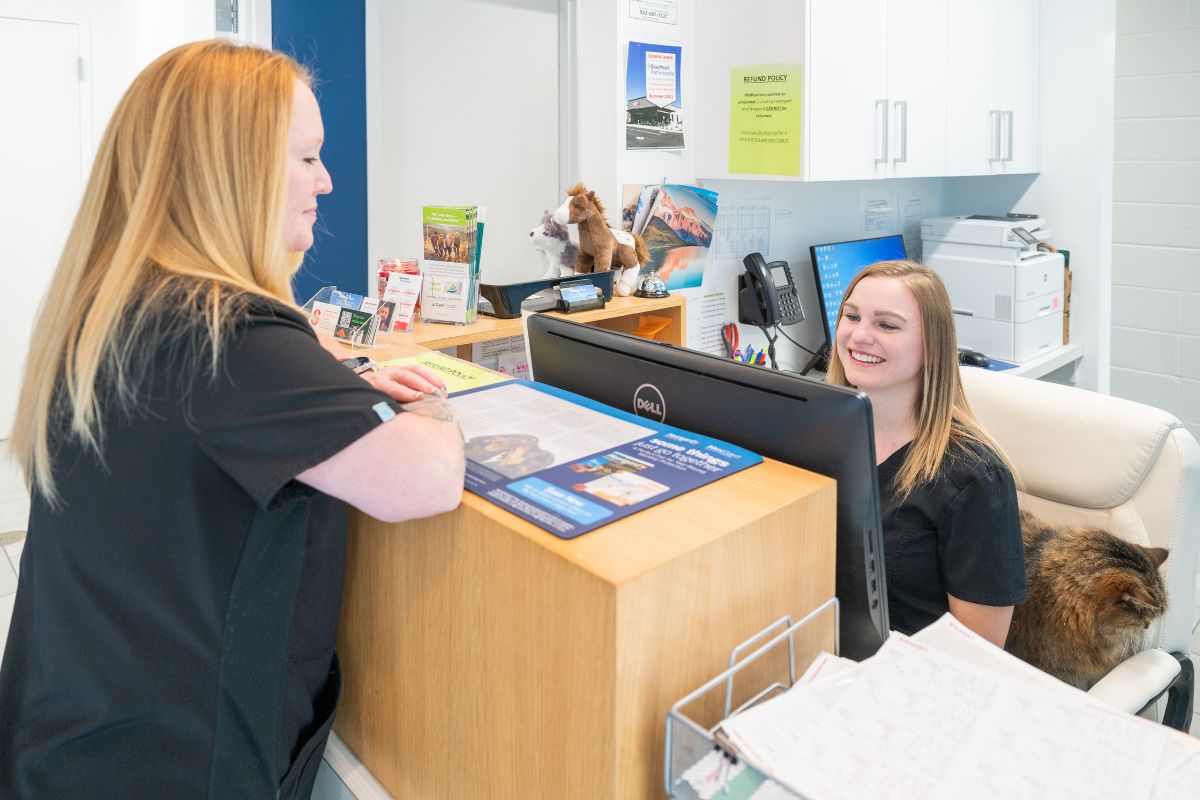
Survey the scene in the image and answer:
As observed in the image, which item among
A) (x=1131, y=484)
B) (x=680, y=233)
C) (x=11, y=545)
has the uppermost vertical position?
(x=680, y=233)

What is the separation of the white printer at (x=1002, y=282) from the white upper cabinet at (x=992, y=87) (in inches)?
9.9

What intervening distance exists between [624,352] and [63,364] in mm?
609

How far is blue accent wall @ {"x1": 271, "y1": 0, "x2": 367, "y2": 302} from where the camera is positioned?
236cm

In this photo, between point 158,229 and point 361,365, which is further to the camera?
point 361,365

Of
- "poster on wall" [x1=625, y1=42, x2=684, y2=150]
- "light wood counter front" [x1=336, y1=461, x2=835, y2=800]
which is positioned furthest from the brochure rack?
"poster on wall" [x1=625, y1=42, x2=684, y2=150]

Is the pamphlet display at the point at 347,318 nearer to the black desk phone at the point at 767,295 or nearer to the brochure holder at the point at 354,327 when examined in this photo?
the brochure holder at the point at 354,327

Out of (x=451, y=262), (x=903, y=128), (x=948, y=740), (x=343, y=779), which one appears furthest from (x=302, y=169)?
(x=903, y=128)

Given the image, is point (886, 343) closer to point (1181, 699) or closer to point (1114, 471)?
point (1114, 471)

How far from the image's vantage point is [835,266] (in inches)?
135

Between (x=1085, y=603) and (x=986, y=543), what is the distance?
0.30m

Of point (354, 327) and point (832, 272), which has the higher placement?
point (832, 272)

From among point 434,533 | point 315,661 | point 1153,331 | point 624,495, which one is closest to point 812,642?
point 624,495

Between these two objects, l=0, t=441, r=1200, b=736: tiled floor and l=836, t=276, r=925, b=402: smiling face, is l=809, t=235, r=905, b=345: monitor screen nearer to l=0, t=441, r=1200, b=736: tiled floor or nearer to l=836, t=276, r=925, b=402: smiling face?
l=0, t=441, r=1200, b=736: tiled floor

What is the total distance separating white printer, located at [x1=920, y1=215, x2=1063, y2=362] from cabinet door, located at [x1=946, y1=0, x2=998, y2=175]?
267 millimetres
